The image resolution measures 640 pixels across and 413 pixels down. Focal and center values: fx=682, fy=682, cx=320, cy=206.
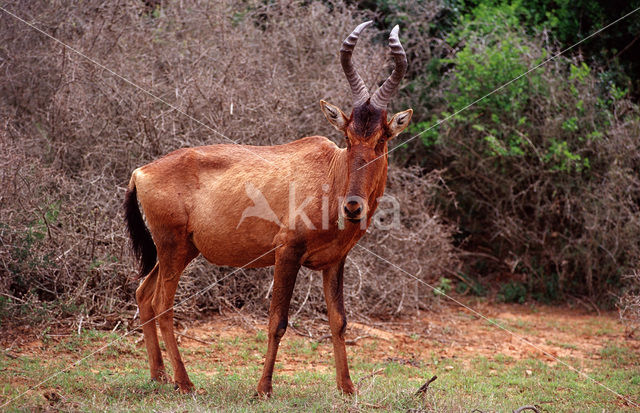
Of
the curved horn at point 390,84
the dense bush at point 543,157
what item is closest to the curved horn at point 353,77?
the curved horn at point 390,84

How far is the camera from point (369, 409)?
5.53 m

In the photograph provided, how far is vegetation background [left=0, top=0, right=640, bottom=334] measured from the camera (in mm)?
8242

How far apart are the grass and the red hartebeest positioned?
365 millimetres

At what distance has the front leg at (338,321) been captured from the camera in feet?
20.2

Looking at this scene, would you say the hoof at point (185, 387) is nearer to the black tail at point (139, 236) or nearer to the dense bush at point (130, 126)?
the black tail at point (139, 236)

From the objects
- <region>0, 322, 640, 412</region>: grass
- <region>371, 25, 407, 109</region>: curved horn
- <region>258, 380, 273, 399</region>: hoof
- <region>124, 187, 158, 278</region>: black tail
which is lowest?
<region>0, 322, 640, 412</region>: grass

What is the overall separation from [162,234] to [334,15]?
23.3 feet

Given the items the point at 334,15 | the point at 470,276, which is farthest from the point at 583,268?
the point at 334,15

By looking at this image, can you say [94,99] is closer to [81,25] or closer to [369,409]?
[81,25]

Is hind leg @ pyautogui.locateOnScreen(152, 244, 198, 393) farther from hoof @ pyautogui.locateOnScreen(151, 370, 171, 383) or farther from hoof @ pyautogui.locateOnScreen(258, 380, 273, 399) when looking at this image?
hoof @ pyautogui.locateOnScreen(258, 380, 273, 399)

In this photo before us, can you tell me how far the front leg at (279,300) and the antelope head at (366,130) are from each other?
0.62m

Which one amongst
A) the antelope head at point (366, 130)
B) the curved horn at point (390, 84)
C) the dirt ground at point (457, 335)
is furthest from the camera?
the dirt ground at point (457, 335)

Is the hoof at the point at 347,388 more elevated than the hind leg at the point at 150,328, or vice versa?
the hind leg at the point at 150,328

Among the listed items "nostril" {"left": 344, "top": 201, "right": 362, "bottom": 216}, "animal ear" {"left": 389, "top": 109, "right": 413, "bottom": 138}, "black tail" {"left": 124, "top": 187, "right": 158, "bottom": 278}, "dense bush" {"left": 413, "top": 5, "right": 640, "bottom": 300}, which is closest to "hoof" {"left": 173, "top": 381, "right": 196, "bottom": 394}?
"black tail" {"left": 124, "top": 187, "right": 158, "bottom": 278}
